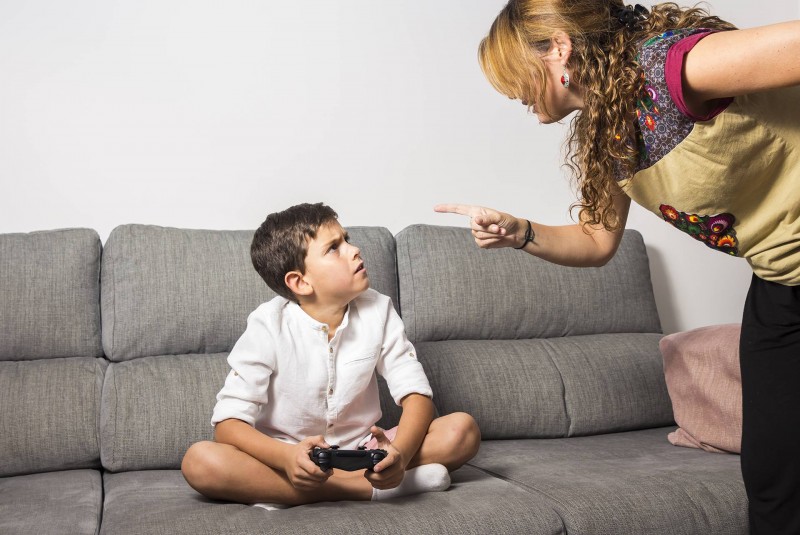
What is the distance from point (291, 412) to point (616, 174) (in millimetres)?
834

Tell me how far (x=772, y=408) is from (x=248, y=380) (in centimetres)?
97

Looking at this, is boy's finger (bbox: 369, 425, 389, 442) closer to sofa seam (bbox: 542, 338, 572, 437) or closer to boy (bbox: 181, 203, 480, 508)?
boy (bbox: 181, 203, 480, 508)

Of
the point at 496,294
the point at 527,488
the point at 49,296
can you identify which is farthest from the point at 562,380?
the point at 49,296

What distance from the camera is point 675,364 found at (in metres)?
2.19

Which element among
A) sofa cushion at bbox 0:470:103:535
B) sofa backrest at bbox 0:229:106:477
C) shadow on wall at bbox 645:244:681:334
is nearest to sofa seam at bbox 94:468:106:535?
sofa cushion at bbox 0:470:103:535

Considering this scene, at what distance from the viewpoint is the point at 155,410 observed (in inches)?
74.9

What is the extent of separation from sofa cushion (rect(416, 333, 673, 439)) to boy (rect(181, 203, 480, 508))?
1.23ft

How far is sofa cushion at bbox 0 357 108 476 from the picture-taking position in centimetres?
181

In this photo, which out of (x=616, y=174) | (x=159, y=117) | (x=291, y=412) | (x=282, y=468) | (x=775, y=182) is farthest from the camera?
(x=159, y=117)

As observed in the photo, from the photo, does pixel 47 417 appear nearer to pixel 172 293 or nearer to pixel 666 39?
pixel 172 293

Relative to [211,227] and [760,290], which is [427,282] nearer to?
[211,227]

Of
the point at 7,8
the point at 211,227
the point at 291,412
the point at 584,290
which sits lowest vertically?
the point at 291,412

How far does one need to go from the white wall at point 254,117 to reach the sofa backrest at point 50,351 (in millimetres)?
250

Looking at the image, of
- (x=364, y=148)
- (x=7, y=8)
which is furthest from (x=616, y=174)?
(x=7, y=8)
